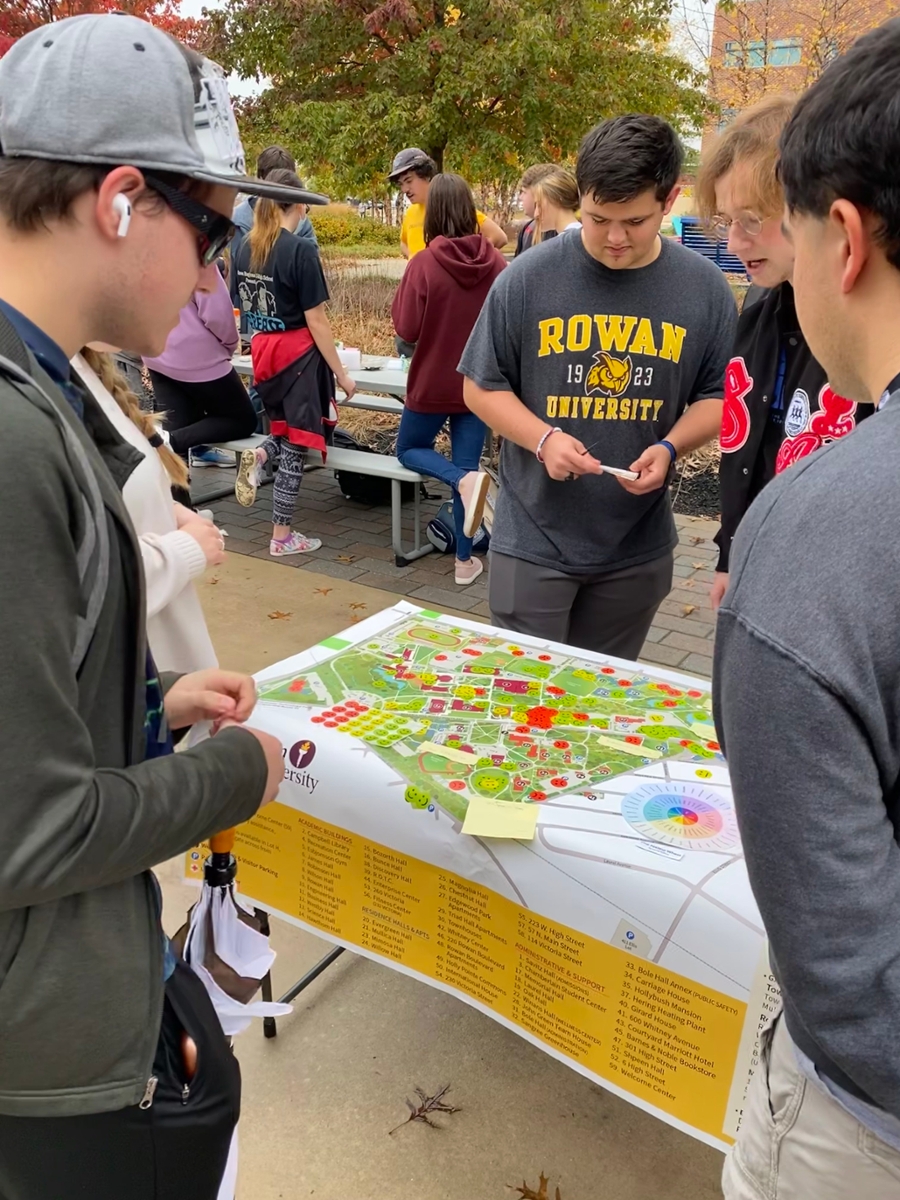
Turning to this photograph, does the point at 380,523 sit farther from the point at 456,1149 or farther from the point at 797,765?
the point at 797,765

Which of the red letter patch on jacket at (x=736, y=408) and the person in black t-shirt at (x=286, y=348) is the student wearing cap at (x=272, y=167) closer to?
the person in black t-shirt at (x=286, y=348)

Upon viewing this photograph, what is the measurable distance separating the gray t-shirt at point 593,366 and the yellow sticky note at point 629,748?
0.72m

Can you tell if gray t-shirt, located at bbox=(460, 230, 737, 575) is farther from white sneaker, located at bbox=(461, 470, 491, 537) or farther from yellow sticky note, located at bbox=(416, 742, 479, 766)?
white sneaker, located at bbox=(461, 470, 491, 537)

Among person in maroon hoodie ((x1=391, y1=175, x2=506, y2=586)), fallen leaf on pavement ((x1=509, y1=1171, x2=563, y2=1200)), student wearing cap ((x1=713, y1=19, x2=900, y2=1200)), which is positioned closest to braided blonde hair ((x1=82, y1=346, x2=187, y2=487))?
student wearing cap ((x1=713, y1=19, x2=900, y2=1200))

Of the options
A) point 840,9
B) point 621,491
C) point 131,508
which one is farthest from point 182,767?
point 840,9

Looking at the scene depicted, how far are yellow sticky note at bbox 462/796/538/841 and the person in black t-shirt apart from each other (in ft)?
12.9

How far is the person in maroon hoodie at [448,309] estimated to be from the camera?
462 centimetres

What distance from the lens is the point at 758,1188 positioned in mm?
991

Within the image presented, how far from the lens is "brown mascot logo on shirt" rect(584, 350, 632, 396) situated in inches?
90.1

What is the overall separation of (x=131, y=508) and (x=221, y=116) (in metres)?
1.09

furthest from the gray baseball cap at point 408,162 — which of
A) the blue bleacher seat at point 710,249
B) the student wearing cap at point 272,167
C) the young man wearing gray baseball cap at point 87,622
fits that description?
the blue bleacher seat at point 710,249

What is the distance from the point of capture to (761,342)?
79.4 inches

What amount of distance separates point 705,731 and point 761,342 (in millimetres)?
863

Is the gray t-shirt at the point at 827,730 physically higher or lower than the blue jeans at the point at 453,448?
higher
